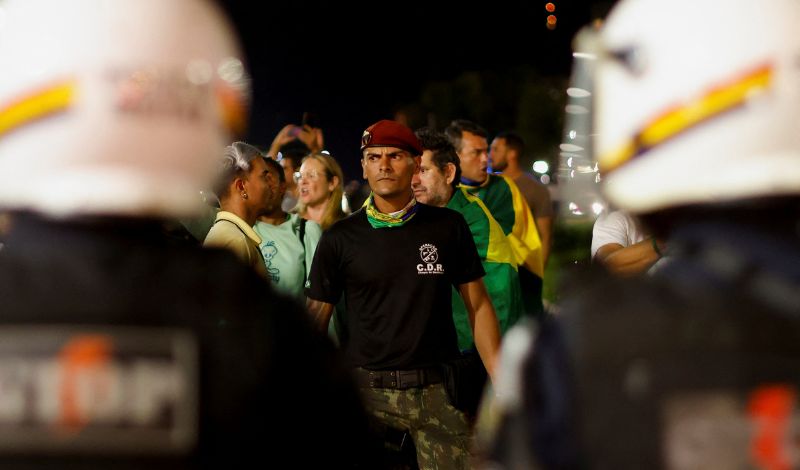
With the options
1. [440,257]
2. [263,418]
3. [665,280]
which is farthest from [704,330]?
[440,257]

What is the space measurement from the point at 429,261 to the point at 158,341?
3393mm

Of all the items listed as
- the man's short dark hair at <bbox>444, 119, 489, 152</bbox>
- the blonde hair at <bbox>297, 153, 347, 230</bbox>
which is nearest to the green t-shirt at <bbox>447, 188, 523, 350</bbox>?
the blonde hair at <bbox>297, 153, 347, 230</bbox>

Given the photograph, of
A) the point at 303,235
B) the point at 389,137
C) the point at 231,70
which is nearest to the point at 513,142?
the point at 303,235

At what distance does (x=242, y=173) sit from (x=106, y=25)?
3968mm

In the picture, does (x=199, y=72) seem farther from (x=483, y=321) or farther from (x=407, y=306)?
(x=483, y=321)

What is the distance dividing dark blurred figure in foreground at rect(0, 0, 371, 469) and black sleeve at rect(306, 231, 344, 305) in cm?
304

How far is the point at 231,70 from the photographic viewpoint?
2.37 meters

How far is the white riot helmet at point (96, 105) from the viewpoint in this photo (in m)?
2.17

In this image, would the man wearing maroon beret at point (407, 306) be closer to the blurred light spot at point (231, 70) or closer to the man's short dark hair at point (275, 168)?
the man's short dark hair at point (275, 168)

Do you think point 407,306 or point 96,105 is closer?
point 96,105

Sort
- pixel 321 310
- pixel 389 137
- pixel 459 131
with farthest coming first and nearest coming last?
pixel 459 131
pixel 389 137
pixel 321 310

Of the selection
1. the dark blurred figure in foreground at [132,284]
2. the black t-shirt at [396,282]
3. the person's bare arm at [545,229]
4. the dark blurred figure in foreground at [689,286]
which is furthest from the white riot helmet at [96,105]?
the person's bare arm at [545,229]

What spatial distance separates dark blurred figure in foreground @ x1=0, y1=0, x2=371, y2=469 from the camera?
1.97 metres

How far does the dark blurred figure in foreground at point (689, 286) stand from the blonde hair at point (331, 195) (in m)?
5.25
